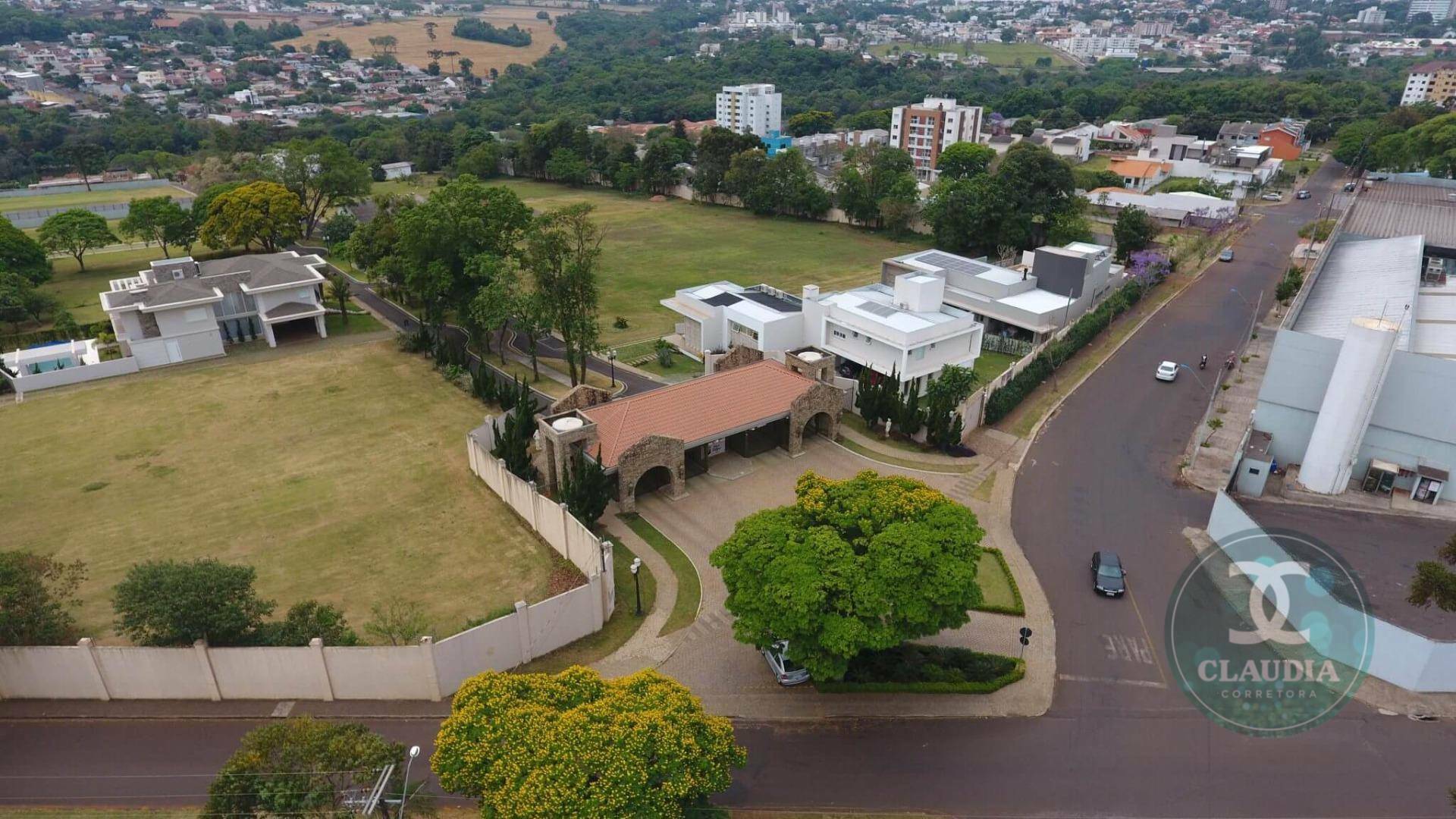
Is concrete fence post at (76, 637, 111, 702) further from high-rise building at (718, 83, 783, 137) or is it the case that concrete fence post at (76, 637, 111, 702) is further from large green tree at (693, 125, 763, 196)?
high-rise building at (718, 83, 783, 137)

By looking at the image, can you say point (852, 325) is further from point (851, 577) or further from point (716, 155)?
point (716, 155)

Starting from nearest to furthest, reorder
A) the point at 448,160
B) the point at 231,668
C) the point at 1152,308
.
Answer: the point at 231,668 < the point at 1152,308 < the point at 448,160

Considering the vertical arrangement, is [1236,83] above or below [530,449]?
above

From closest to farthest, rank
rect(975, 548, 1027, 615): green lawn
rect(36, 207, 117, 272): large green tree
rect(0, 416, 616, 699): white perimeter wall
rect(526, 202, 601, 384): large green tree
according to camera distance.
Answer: rect(0, 416, 616, 699): white perimeter wall, rect(975, 548, 1027, 615): green lawn, rect(526, 202, 601, 384): large green tree, rect(36, 207, 117, 272): large green tree

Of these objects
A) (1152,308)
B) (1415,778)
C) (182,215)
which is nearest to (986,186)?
(1152,308)

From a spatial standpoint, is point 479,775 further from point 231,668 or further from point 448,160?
point 448,160

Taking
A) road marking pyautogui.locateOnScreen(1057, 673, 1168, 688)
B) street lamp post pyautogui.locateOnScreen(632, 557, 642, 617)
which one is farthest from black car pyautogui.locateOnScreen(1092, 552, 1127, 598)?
street lamp post pyautogui.locateOnScreen(632, 557, 642, 617)

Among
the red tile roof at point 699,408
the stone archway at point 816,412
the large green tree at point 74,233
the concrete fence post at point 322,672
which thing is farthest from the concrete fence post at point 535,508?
the large green tree at point 74,233
